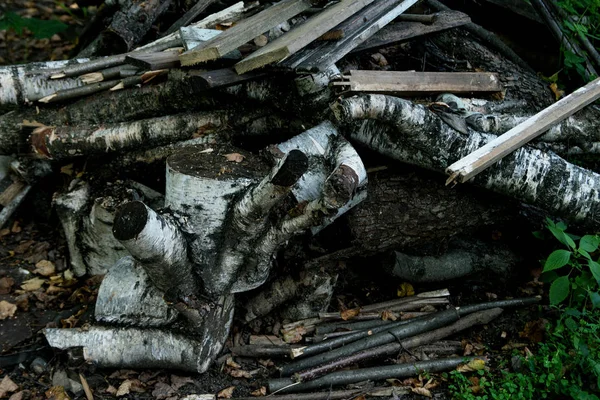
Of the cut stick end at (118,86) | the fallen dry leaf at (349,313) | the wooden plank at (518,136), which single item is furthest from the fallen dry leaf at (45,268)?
the wooden plank at (518,136)

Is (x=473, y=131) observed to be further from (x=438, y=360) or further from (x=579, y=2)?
(x=579, y=2)

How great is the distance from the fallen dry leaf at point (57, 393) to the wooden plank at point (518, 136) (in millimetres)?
3018

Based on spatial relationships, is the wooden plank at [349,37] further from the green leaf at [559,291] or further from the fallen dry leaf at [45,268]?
the fallen dry leaf at [45,268]

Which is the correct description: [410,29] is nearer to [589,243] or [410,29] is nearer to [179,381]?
[589,243]

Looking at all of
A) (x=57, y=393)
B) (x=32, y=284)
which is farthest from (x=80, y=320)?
(x=32, y=284)

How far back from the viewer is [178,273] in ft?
13.4

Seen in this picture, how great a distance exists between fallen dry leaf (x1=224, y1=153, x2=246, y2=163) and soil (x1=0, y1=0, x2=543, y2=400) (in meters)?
1.19

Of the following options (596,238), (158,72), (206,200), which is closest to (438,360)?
(596,238)

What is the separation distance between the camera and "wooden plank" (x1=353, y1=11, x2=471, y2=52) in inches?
201

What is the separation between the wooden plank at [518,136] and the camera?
13.6 ft

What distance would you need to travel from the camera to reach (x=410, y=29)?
17.6 ft

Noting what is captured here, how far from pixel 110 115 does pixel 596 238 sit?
405cm

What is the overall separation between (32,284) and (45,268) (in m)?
0.24

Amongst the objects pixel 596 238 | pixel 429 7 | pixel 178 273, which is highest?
pixel 429 7
